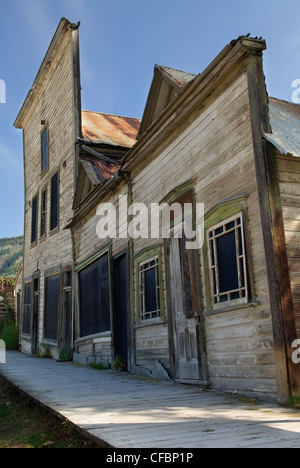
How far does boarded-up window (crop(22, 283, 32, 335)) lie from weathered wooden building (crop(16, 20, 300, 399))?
4517 mm

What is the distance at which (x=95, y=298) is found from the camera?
12047 millimetres

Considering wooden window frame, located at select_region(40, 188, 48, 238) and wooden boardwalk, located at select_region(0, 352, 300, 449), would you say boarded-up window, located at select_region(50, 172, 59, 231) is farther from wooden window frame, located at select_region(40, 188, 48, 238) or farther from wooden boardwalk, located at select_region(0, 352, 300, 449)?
wooden boardwalk, located at select_region(0, 352, 300, 449)

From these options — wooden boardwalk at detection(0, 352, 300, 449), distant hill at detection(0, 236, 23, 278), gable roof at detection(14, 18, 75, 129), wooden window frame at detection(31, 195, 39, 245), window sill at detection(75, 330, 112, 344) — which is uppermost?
distant hill at detection(0, 236, 23, 278)

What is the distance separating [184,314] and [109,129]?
33.9ft

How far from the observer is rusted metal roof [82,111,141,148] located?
14430 mm

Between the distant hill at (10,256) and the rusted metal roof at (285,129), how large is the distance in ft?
206

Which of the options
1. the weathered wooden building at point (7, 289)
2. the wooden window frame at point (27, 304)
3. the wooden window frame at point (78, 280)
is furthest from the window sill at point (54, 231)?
the weathered wooden building at point (7, 289)

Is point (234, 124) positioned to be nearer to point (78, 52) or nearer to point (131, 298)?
point (131, 298)

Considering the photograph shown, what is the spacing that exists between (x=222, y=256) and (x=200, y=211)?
93 centimetres

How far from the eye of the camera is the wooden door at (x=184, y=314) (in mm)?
6965

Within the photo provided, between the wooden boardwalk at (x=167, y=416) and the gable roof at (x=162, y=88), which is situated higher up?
the gable roof at (x=162, y=88)

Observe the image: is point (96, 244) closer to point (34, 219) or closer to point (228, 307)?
point (228, 307)

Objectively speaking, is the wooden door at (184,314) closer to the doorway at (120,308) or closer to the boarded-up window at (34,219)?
the doorway at (120,308)

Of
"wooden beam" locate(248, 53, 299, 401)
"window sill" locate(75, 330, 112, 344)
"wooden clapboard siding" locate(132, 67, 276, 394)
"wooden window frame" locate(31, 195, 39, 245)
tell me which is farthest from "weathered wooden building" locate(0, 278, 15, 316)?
"wooden beam" locate(248, 53, 299, 401)
